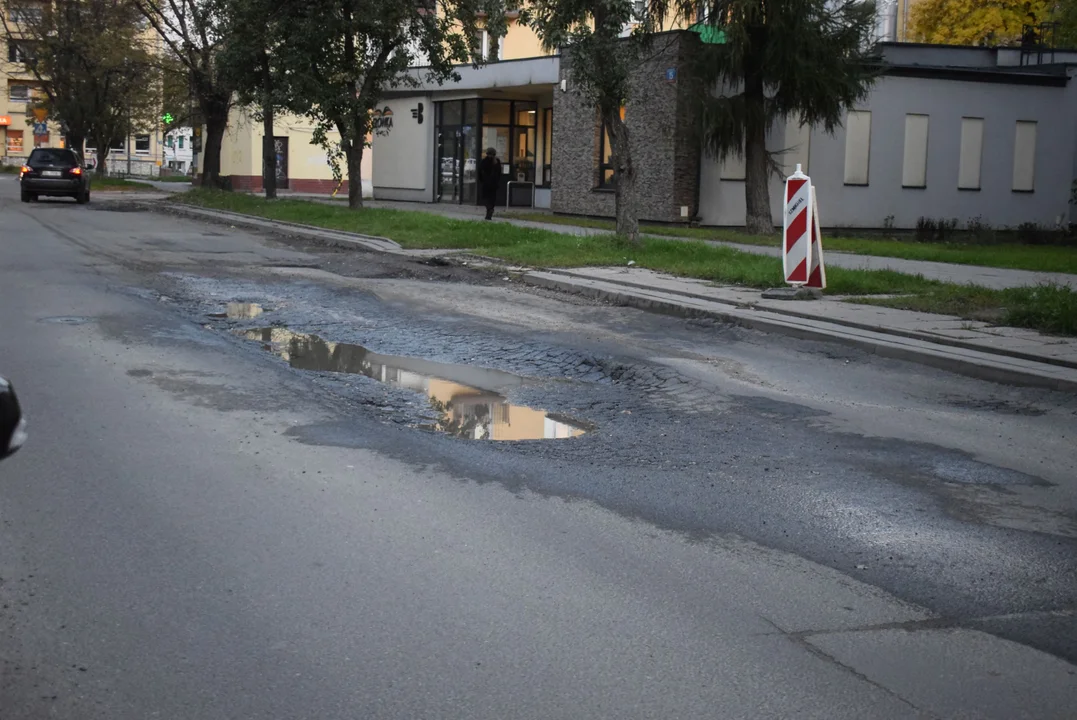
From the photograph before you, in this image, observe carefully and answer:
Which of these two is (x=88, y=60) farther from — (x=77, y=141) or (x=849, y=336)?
(x=849, y=336)

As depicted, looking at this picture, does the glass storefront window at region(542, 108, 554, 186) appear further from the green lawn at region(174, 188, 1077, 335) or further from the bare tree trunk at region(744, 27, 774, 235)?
the bare tree trunk at region(744, 27, 774, 235)

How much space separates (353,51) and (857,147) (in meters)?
12.9

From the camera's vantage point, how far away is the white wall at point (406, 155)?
4462 cm

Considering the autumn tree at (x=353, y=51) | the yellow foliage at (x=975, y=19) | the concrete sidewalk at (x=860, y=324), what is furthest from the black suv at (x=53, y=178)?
the yellow foliage at (x=975, y=19)

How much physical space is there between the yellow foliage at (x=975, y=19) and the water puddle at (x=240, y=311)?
38980 millimetres

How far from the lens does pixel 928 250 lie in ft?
78.8

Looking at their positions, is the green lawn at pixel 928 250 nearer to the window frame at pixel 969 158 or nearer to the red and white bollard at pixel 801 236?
the window frame at pixel 969 158

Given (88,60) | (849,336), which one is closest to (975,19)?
(88,60)

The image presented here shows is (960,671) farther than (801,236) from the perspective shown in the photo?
No

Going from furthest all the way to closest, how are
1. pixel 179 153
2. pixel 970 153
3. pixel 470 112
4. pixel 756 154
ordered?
pixel 179 153 < pixel 470 112 < pixel 970 153 < pixel 756 154

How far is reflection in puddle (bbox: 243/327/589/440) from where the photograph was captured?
827 centimetres

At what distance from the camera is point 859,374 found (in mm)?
11039

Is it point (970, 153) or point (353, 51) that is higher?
point (353, 51)

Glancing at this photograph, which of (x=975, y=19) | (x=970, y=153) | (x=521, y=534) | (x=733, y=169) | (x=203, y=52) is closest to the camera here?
(x=521, y=534)
